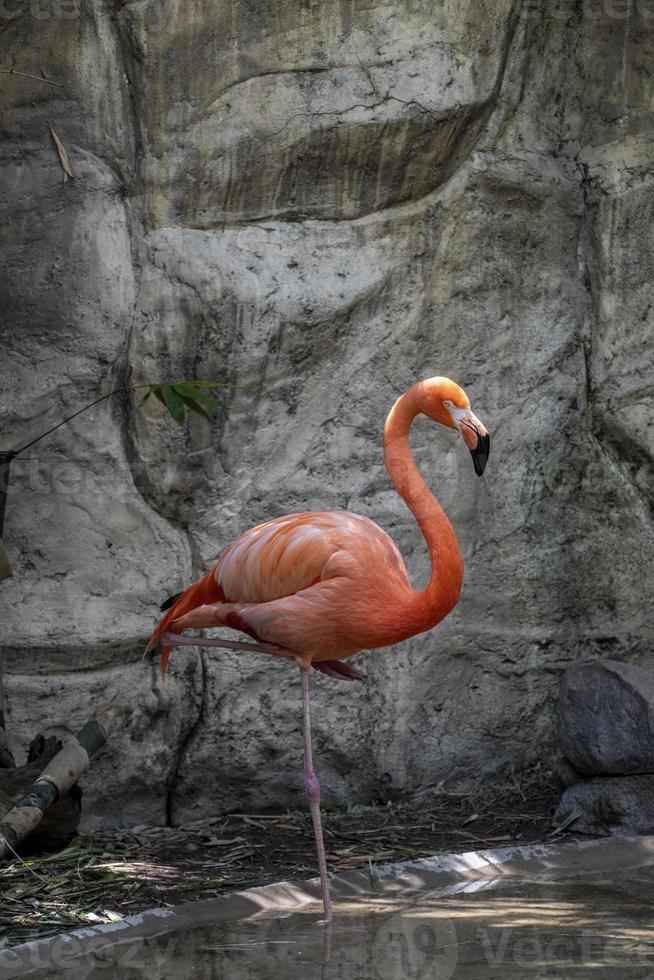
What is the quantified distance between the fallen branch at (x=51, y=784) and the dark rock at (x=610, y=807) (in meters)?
1.61

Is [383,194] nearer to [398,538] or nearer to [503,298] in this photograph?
[503,298]

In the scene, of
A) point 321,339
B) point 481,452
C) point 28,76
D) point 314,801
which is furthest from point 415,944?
point 28,76

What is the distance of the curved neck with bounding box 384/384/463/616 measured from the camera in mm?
3520

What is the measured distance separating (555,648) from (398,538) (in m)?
0.76

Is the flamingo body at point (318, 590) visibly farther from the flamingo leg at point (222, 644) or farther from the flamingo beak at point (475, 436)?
the flamingo beak at point (475, 436)

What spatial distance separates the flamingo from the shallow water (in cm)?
28

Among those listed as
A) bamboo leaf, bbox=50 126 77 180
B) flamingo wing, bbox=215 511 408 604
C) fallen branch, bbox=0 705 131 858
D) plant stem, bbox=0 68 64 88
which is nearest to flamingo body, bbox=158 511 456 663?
flamingo wing, bbox=215 511 408 604

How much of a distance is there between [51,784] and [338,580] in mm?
1034

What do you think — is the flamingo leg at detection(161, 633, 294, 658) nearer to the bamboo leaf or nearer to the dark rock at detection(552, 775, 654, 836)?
the dark rock at detection(552, 775, 654, 836)

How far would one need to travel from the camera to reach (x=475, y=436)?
11.3ft

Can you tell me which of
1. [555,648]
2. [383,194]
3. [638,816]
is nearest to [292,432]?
[383,194]

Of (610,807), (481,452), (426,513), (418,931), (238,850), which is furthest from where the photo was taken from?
(610,807)

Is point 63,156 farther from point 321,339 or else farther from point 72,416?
point 321,339

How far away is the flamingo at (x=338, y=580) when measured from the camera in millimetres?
3541
